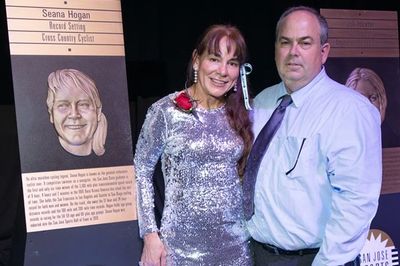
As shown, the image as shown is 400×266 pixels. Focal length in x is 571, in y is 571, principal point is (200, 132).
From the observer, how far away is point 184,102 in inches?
84.4

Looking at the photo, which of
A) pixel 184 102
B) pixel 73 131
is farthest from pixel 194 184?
pixel 73 131

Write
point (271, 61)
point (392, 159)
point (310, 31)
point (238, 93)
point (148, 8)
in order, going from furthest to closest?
point (271, 61)
point (148, 8)
point (392, 159)
point (238, 93)
point (310, 31)

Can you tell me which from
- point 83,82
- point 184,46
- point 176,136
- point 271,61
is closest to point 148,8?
point 184,46

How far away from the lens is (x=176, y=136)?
2127 mm

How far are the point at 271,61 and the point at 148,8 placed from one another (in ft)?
2.94

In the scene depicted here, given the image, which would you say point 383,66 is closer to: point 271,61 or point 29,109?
point 271,61

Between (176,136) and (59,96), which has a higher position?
(59,96)

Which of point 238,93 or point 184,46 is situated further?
point 184,46

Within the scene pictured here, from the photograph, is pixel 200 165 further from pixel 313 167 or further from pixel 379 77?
pixel 379 77

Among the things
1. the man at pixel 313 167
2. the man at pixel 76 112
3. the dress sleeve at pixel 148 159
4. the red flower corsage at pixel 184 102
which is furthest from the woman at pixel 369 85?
the man at pixel 76 112

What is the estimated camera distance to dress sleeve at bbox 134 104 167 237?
7.00 feet

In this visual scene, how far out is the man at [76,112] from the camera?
2.21 meters

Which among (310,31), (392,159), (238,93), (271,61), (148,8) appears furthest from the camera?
(271,61)

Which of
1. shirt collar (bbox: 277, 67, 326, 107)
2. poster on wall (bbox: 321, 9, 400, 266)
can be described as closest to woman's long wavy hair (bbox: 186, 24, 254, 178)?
Result: shirt collar (bbox: 277, 67, 326, 107)
